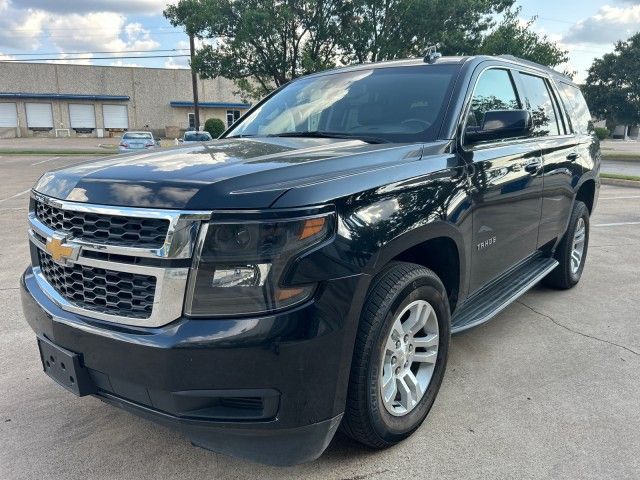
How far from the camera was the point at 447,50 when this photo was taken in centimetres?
2055

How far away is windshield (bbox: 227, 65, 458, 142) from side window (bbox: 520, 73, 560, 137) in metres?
1.09

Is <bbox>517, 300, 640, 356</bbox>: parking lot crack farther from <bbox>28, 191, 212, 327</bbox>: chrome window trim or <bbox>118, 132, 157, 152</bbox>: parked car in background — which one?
<bbox>118, 132, 157, 152</bbox>: parked car in background

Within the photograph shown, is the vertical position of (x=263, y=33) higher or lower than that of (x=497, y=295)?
higher

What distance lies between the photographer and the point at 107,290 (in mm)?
2135

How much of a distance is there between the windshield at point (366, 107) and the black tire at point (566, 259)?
230 centimetres

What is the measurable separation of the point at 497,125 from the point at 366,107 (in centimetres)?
87

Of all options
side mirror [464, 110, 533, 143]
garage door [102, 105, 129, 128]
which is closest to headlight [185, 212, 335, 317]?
side mirror [464, 110, 533, 143]

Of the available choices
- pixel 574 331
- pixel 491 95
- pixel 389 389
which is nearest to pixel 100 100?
pixel 491 95

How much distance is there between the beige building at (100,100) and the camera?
51.3 meters

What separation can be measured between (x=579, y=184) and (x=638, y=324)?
135 cm

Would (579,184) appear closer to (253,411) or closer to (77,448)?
(253,411)

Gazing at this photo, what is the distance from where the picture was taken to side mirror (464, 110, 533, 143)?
306cm

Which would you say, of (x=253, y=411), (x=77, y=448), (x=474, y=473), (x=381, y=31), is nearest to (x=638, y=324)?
(x=474, y=473)

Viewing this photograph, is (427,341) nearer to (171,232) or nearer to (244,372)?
(244,372)
